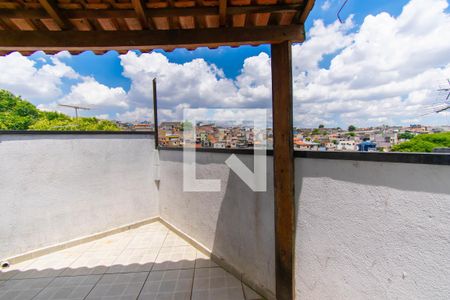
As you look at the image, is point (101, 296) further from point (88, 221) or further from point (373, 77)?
point (373, 77)

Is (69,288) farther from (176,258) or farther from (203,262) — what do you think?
(203,262)

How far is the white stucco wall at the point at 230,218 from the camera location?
1.97m

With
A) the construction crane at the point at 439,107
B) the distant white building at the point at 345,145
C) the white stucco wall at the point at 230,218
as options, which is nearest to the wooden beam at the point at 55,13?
the white stucco wall at the point at 230,218

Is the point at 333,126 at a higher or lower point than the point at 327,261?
higher

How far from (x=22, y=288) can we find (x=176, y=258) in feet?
5.39

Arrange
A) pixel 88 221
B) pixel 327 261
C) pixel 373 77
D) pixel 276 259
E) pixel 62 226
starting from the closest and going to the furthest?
pixel 327 261, pixel 276 259, pixel 62 226, pixel 88 221, pixel 373 77

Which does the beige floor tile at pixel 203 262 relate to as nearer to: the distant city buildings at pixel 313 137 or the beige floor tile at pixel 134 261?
the beige floor tile at pixel 134 261

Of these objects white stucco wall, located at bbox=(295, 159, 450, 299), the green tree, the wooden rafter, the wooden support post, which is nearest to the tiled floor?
the wooden support post

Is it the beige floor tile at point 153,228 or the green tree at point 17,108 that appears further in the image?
the green tree at point 17,108

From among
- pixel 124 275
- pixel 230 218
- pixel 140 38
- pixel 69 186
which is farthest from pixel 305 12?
pixel 69 186

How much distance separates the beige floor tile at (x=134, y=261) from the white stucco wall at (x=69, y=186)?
0.87 meters

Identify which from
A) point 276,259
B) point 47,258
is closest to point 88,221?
point 47,258

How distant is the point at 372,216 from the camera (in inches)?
47.4

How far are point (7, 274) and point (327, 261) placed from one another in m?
3.59
